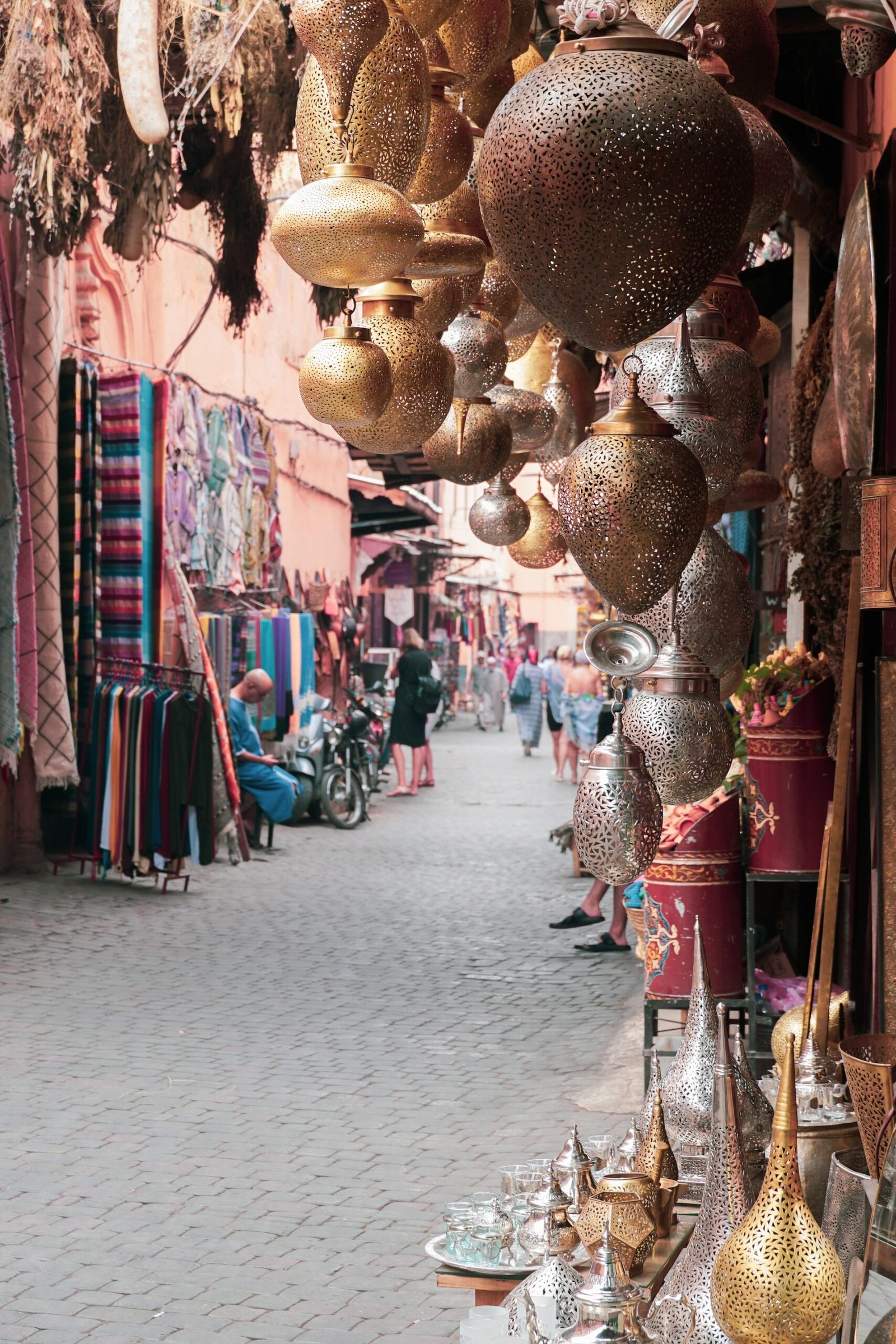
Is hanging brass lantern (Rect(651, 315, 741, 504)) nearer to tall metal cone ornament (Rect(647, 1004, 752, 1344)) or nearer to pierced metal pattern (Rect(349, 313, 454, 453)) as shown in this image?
pierced metal pattern (Rect(349, 313, 454, 453))

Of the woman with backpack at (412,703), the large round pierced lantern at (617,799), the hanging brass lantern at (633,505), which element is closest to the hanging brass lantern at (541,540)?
the large round pierced lantern at (617,799)

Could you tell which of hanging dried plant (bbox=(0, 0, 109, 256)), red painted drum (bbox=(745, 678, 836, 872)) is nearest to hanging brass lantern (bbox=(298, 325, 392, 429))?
red painted drum (bbox=(745, 678, 836, 872))

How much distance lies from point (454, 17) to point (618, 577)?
30.0 inches

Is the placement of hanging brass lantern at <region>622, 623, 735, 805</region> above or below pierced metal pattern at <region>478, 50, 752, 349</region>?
below

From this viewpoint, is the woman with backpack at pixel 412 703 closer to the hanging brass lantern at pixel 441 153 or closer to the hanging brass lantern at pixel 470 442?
the hanging brass lantern at pixel 470 442

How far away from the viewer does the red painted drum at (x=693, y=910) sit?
4418 millimetres

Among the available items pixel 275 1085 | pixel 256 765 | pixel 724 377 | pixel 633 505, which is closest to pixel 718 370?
pixel 724 377

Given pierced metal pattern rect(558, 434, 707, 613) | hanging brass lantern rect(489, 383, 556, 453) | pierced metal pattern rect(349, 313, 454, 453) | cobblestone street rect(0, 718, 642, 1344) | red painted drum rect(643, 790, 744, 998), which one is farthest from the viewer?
red painted drum rect(643, 790, 744, 998)

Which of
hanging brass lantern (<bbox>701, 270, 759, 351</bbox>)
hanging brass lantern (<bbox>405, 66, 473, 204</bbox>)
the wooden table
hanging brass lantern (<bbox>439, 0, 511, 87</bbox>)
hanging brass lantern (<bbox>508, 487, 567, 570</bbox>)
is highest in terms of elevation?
hanging brass lantern (<bbox>439, 0, 511, 87</bbox>)

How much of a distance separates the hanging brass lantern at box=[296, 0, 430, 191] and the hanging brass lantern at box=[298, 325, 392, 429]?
0.56 ft

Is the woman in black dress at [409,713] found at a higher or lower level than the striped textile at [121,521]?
lower

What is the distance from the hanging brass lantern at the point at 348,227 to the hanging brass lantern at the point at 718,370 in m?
0.59

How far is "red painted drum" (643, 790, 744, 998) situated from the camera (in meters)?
4.42

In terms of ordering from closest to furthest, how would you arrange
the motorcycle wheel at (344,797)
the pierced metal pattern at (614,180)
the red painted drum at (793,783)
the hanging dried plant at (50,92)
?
the pierced metal pattern at (614,180), the red painted drum at (793,783), the hanging dried plant at (50,92), the motorcycle wheel at (344,797)
